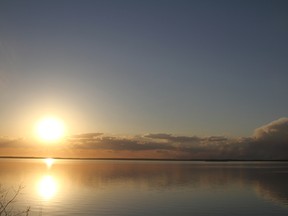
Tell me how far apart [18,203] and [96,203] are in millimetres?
9276

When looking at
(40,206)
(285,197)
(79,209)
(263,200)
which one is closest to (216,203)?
(263,200)

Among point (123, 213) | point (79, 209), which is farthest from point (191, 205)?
point (79, 209)

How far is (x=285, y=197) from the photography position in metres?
55.7

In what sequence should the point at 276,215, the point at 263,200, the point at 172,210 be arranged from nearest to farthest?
the point at 276,215
the point at 172,210
the point at 263,200

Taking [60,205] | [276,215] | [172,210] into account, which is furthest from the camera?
[60,205]

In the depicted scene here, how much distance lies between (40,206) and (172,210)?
15160 millimetres

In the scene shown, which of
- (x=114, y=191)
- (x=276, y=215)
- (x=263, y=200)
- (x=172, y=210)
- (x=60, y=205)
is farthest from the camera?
(x=114, y=191)

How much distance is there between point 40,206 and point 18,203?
3.71 metres

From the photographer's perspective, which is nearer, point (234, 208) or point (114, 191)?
point (234, 208)

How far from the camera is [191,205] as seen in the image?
47.5m

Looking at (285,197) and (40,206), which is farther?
(285,197)

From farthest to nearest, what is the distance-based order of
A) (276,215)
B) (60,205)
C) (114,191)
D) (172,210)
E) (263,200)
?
1. (114,191)
2. (263,200)
3. (60,205)
4. (172,210)
5. (276,215)

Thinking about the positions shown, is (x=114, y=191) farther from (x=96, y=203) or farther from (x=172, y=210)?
(x=172, y=210)

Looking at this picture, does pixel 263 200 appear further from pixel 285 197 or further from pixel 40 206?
pixel 40 206
